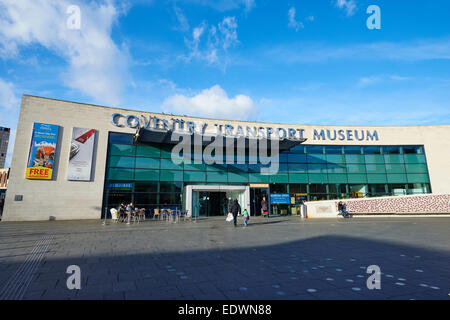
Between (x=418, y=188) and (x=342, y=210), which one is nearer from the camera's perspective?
(x=342, y=210)

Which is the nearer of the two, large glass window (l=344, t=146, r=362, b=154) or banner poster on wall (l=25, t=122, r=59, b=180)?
banner poster on wall (l=25, t=122, r=59, b=180)

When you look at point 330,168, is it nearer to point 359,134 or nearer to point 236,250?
point 359,134

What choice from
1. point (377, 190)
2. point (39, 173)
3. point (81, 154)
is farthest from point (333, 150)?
point (39, 173)

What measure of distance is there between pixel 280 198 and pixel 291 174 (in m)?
2.98

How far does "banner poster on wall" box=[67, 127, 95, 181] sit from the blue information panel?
17535mm

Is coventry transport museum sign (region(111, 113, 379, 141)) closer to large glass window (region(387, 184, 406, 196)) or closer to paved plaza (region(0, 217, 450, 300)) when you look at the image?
large glass window (region(387, 184, 406, 196))

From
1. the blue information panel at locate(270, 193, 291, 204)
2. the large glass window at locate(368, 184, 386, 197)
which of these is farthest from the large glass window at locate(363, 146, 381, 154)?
the blue information panel at locate(270, 193, 291, 204)

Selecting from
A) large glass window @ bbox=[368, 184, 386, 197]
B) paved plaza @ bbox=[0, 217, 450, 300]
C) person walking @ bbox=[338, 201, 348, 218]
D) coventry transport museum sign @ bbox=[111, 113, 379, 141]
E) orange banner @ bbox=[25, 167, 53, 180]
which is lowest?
paved plaza @ bbox=[0, 217, 450, 300]

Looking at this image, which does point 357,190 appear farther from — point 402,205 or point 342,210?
point 342,210

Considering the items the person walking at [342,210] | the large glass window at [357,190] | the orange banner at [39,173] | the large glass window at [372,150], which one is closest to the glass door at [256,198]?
the person walking at [342,210]

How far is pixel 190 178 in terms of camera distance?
22500 millimetres

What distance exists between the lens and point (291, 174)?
2528 cm

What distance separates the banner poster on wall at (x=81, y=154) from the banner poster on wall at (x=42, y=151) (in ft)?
4.22

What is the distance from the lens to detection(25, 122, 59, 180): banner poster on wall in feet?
58.5
